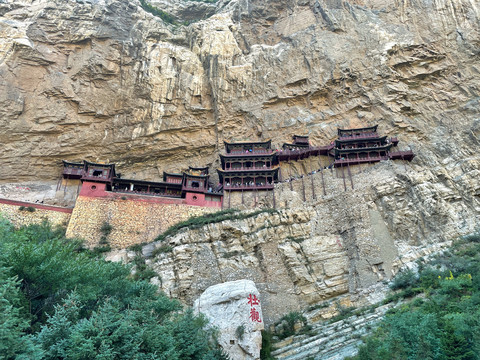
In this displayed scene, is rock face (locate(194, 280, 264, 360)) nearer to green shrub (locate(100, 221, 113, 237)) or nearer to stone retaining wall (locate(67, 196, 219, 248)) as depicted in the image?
stone retaining wall (locate(67, 196, 219, 248))

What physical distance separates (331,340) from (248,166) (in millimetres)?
17598

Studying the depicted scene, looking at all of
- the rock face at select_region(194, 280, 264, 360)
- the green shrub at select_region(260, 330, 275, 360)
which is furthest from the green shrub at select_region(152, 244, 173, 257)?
the green shrub at select_region(260, 330, 275, 360)

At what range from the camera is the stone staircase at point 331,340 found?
14.9 metres

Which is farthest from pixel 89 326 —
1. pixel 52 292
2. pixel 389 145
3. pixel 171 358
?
pixel 389 145

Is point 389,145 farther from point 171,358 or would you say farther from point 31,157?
point 31,157

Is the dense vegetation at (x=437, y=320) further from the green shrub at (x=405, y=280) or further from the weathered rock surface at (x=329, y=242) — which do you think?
the weathered rock surface at (x=329, y=242)

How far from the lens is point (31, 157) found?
1222 inches

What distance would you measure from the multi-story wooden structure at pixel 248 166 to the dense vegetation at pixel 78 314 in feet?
49.7

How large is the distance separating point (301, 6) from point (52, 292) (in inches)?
1424

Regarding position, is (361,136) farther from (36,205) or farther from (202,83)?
(36,205)

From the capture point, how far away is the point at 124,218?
24938 millimetres

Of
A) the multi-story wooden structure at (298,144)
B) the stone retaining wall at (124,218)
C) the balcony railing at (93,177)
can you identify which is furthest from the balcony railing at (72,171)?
the multi-story wooden structure at (298,144)

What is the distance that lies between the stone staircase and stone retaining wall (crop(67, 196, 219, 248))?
11.2 meters

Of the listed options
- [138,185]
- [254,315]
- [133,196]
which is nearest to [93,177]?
[138,185]
